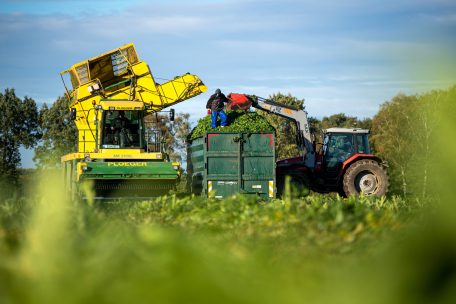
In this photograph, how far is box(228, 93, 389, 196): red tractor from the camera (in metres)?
29.0

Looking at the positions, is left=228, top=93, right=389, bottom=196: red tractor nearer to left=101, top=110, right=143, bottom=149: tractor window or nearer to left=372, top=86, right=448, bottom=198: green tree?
left=101, top=110, right=143, bottom=149: tractor window

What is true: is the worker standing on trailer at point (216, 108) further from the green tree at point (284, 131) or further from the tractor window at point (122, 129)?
the green tree at point (284, 131)

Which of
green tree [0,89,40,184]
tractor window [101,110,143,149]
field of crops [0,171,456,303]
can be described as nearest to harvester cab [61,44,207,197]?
tractor window [101,110,143,149]

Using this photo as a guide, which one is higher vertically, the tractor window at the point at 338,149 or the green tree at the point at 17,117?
the green tree at the point at 17,117

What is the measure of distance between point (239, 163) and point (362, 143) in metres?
7.82

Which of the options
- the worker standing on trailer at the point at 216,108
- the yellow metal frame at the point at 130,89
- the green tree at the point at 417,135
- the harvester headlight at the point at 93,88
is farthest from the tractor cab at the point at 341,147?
the green tree at the point at 417,135

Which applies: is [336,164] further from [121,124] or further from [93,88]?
Result: [93,88]

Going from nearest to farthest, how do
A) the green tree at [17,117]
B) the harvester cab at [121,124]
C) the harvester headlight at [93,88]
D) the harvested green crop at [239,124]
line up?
the harvester cab at [121,124] → the harvested green crop at [239,124] → the harvester headlight at [93,88] → the green tree at [17,117]

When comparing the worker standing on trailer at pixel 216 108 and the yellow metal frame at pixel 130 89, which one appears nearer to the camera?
the worker standing on trailer at pixel 216 108

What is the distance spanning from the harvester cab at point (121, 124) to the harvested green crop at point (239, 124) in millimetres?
1764

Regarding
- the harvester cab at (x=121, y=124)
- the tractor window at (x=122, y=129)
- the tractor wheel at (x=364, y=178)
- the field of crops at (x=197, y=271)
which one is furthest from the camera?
the tractor wheel at (x=364, y=178)

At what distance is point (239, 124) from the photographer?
25078 millimetres

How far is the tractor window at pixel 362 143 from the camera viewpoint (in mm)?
29875

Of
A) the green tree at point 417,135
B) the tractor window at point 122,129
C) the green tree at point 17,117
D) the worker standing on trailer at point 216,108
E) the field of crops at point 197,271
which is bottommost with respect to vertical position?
the field of crops at point 197,271
